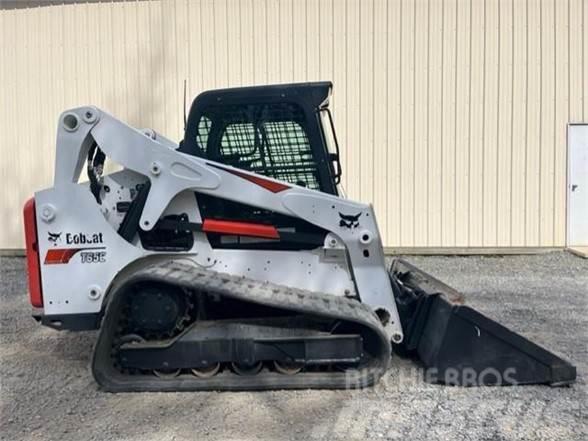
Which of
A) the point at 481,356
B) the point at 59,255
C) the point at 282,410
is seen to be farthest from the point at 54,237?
the point at 481,356

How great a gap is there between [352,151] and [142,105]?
370 centimetres

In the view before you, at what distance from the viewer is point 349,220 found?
Answer: 181 inches

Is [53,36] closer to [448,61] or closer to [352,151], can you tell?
[352,151]

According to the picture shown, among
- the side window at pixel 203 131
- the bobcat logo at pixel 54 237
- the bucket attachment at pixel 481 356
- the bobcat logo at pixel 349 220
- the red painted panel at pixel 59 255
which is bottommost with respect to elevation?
the bucket attachment at pixel 481 356

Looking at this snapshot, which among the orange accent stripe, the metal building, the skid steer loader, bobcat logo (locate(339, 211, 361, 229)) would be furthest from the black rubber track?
the metal building

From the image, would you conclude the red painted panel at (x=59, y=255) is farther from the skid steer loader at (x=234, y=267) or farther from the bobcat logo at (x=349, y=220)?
the bobcat logo at (x=349, y=220)

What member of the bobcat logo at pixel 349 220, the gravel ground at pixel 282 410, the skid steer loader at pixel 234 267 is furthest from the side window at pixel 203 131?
the gravel ground at pixel 282 410

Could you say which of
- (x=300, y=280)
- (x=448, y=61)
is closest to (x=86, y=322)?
(x=300, y=280)

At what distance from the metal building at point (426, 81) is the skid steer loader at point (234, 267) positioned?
578 centimetres

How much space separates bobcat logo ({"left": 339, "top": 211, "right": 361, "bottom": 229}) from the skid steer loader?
1 cm

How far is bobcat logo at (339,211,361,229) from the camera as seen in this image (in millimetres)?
4590

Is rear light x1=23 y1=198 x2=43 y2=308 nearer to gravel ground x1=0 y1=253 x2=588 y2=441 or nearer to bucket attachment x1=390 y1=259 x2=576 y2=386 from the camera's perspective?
gravel ground x1=0 y1=253 x2=588 y2=441

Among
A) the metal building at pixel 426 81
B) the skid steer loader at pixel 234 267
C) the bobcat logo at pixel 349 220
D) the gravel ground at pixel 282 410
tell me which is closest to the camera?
the gravel ground at pixel 282 410

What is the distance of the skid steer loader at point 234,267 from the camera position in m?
4.32
